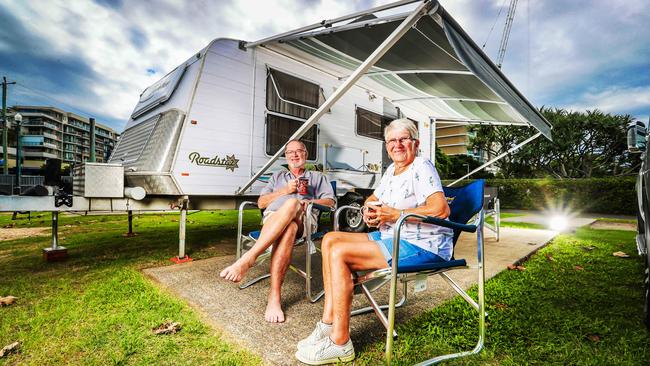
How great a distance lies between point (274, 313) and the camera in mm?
2008

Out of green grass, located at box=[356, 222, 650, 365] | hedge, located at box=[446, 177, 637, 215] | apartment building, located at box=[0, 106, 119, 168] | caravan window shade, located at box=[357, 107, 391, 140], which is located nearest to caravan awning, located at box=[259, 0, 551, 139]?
caravan window shade, located at box=[357, 107, 391, 140]

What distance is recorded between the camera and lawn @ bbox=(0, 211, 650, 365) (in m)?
1.60

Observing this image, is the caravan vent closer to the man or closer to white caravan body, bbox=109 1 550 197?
white caravan body, bbox=109 1 550 197

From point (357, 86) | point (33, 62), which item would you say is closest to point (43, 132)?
point (33, 62)

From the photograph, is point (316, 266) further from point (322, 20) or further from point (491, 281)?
point (322, 20)

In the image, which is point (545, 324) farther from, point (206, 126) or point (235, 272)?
point (206, 126)

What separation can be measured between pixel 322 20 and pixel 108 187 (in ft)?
8.95

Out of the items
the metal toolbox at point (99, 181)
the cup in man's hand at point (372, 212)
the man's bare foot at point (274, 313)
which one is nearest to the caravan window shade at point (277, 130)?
the metal toolbox at point (99, 181)

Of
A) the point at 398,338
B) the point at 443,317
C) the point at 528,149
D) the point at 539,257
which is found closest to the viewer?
the point at 398,338

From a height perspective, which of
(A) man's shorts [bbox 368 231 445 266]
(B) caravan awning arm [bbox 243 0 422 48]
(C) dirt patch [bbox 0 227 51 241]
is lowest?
(C) dirt patch [bbox 0 227 51 241]

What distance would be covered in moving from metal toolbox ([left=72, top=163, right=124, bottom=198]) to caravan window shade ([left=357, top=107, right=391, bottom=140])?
147 inches

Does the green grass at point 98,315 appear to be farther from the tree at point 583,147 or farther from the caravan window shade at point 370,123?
the tree at point 583,147

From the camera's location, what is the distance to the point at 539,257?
397cm

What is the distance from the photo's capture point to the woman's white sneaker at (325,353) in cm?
149
